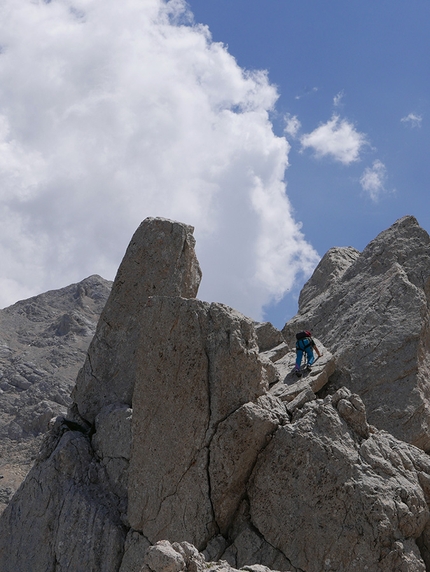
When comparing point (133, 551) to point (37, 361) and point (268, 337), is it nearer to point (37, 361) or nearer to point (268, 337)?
point (268, 337)

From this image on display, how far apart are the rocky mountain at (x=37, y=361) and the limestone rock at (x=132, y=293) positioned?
3570 centimetres

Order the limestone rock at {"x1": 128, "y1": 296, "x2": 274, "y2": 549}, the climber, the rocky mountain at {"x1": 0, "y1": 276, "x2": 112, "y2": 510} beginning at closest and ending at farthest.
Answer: the limestone rock at {"x1": 128, "y1": 296, "x2": 274, "y2": 549}
the climber
the rocky mountain at {"x1": 0, "y1": 276, "x2": 112, "y2": 510}

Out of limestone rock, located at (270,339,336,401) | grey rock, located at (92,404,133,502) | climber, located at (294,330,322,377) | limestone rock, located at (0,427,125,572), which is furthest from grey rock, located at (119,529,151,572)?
climber, located at (294,330,322,377)

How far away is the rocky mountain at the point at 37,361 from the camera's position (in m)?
68.8

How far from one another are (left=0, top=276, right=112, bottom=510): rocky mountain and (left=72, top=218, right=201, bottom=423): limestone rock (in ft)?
117

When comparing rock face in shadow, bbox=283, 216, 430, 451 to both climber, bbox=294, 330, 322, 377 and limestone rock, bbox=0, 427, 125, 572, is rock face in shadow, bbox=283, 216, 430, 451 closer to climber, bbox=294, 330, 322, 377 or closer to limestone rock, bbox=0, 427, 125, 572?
climber, bbox=294, 330, 322, 377

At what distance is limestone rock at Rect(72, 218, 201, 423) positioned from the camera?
23.0 meters

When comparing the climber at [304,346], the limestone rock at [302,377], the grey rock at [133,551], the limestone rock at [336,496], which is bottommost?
the grey rock at [133,551]

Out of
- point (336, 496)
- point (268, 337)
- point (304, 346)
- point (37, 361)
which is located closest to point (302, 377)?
point (304, 346)

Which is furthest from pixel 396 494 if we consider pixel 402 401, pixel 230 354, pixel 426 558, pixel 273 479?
pixel 402 401

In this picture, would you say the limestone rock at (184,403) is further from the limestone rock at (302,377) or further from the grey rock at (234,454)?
the limestone rock at (302,377)

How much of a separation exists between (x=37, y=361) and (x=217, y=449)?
74.8m

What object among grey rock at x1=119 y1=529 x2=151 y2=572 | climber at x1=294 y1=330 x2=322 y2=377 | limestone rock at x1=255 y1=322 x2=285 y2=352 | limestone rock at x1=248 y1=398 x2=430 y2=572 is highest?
limestone rock at x1=255 y1=322 x2=285 y2=352

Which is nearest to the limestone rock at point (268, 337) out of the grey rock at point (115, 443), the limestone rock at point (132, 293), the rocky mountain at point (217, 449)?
the rocky mountain at point (217, 449)
